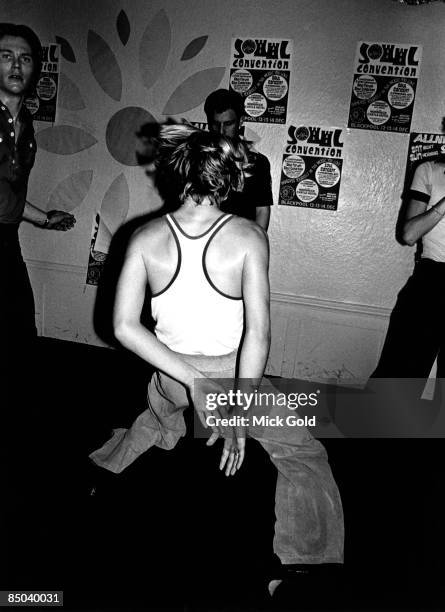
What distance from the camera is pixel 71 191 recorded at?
4188mm

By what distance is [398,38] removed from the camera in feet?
11.3

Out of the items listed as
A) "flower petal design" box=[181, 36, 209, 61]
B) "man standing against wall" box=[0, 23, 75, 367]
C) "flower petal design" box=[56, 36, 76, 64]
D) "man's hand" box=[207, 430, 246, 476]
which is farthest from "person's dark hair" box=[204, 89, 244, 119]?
"man's hand" box=[207, 430, 246, 476]

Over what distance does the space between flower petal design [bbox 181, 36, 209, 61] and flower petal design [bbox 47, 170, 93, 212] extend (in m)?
1.10

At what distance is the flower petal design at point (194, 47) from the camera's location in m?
3.75

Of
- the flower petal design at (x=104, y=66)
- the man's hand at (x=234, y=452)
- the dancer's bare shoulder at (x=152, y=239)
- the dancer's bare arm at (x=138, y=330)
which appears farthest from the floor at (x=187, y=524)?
the flower petal design at (x=104, y=66)

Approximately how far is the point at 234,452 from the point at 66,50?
3.50m

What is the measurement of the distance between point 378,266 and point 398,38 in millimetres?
1479

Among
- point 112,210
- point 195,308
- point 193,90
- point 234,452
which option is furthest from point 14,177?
point 234,452

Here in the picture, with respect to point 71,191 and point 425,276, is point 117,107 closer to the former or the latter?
point 71,191

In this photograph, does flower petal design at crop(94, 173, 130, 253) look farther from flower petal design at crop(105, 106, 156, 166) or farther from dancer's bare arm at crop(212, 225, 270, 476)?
dancer's bare arm at crop(212, 225, 270, 476)

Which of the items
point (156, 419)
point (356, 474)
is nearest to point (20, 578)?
point (156, 419)

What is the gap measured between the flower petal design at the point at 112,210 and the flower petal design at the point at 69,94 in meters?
0.64

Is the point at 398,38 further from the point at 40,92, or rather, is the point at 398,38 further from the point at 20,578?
the point at 20,578

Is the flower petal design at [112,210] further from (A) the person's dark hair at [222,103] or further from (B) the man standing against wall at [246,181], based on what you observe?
(A) the person's dark hair at [222,103]
